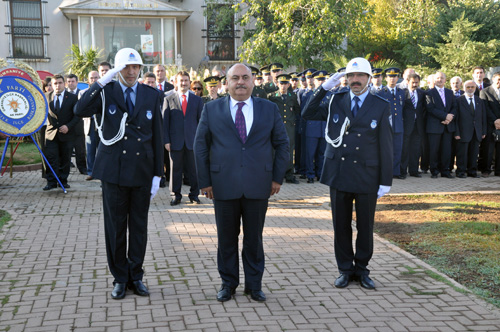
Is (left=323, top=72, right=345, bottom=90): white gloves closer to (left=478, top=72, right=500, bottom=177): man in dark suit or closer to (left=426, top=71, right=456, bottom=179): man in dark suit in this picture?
(left=426, top=71, right=456, bottom=179): man in dark suit

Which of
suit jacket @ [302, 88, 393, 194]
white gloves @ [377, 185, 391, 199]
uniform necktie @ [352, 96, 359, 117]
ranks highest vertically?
uniform necktie @ [352, 96, 359, 117]

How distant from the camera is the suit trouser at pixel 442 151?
12.7 m

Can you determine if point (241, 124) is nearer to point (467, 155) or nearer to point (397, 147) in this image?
point (397, 147)

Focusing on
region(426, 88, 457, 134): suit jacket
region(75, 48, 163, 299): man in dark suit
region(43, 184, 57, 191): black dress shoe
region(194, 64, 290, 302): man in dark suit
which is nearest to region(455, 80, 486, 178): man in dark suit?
region(426, 88, 457, 134): suit jacket

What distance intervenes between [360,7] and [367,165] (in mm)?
16694

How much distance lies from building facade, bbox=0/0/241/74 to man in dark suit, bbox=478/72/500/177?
591 inches

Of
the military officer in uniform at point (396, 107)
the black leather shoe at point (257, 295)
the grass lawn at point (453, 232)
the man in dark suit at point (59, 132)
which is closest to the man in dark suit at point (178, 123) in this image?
the man in dark suit at point (59, 132)

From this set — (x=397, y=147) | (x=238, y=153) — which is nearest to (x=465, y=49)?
(x=397, y=147)

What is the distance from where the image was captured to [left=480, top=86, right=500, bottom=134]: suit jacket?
12750 mm

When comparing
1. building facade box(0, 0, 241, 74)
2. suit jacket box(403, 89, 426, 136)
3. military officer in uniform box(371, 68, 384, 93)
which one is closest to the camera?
military officer in uniform box(371, 68, 384, 93)

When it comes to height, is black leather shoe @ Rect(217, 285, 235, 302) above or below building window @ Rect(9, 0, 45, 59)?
below

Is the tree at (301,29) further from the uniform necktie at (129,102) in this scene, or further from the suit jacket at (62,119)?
the uniform necktie at (129,102)

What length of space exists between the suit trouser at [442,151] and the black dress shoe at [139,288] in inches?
367

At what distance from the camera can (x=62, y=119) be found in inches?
436
